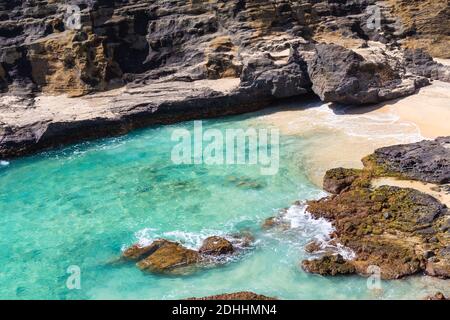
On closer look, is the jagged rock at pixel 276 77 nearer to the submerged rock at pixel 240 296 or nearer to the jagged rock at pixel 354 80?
the jagged rock at pixel 354 80

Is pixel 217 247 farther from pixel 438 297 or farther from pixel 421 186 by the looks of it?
pixel 421 186

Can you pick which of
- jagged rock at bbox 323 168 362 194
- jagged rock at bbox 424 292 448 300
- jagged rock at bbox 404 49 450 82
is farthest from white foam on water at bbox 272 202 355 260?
jagged rock at bbox 404 49 450 82

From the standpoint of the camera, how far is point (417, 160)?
69.6 ft

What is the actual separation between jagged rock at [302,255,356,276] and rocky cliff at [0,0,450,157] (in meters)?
14.5

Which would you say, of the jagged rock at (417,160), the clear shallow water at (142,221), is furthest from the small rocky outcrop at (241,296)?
the jagged rock at (417,160)

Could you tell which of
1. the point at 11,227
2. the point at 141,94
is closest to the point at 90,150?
the point at 141,94

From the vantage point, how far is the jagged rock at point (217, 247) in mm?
17375

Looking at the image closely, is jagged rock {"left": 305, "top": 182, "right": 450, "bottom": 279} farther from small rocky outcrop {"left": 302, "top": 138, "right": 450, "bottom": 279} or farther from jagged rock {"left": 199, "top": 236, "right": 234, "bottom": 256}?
jagged rock {"left": 199, "top": 236, "right": 234, "bottom": 256}

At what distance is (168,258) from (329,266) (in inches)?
209

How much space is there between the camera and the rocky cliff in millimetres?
30328

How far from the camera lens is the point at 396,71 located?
98.6ft
